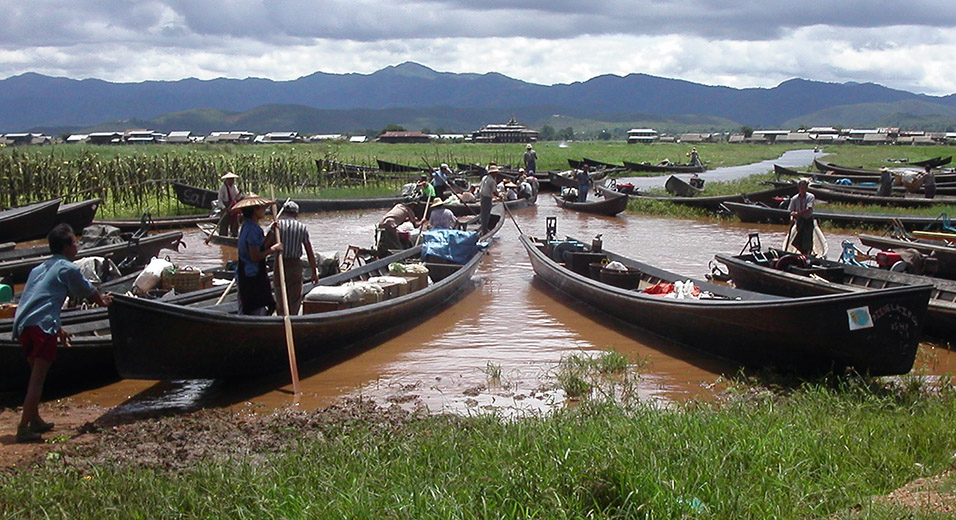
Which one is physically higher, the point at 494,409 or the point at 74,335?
the point at 74,335

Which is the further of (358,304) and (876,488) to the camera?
(358,304)

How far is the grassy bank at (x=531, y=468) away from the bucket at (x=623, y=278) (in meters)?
4.86

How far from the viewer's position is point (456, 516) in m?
4.08

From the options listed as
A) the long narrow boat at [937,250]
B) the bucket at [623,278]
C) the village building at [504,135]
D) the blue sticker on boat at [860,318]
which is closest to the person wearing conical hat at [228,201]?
the bucket at [623,278]

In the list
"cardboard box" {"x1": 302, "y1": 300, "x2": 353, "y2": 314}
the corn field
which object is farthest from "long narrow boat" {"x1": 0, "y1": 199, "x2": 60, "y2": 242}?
"cardboard box" {"x1": 302, "y1": 300, "x2": 353, "y2": 314}

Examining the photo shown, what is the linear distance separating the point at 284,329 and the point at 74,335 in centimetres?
208

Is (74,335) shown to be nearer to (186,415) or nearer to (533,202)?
(186,415)

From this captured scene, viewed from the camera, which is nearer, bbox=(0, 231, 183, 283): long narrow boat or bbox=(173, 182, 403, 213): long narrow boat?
bbox=(0, 231, 183, 283): long narrow boat

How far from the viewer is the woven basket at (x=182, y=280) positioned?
10180 millimetres

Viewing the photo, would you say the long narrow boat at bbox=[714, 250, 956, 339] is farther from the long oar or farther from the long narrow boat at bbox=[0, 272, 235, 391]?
the long narrow boat at bbox=[0, 272, 235, 391]

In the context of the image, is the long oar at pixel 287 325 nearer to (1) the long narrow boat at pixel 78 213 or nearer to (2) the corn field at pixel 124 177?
(2) the corn field at pixel 124 177

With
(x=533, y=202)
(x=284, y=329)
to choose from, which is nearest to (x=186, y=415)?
(x=284, y=329)

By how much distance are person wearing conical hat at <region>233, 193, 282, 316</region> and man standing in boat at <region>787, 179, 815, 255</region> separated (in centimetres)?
817

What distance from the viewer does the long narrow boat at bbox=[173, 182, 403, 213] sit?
21.9m
